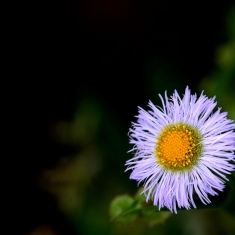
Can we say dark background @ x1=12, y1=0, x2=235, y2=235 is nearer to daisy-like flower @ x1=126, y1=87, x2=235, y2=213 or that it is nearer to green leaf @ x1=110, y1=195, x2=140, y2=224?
green leaf @ x1=110, y1=195, x2=140, y2=224

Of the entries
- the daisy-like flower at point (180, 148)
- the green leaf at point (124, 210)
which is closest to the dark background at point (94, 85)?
the green leaf at point (124, 210)

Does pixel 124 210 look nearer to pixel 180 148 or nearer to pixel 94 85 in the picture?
pixel 180 148

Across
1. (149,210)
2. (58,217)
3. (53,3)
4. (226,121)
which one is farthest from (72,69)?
(226,121)

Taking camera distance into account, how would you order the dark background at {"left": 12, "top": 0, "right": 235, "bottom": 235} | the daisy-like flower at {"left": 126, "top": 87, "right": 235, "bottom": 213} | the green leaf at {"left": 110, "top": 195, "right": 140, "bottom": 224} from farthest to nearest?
the dark background at {"left": 12, "top": 0, "right": 235, "bottom": 235}
the green leaf at {"left": 110, "top": 195, "right": 140, "bottom": 224}
the daisy-like flower at {"left": 126, "top": 87, "right": 235, "bottom": 213}

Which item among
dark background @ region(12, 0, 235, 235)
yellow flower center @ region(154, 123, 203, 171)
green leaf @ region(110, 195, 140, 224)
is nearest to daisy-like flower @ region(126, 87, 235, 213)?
yellow flower center @ region(154, 123, 203, 171)

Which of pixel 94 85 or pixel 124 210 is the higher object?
pixel 94 85

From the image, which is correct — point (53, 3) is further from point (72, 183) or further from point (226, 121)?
point (226, 121)

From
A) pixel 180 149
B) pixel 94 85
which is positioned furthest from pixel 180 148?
pixel 94 85
